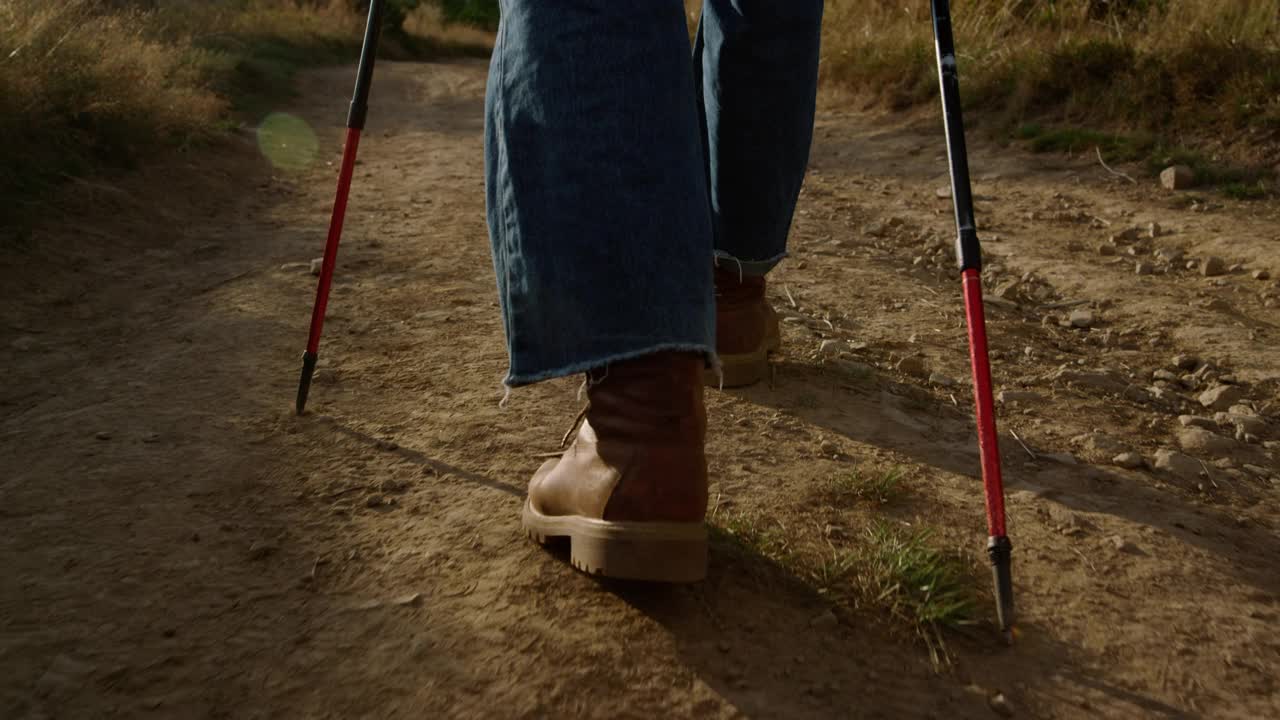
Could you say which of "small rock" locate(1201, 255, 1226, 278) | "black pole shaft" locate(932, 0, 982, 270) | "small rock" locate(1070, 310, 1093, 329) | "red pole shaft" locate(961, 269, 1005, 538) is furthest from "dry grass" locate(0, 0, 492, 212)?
"small rock" locate(1201, 255, 1226, 278)

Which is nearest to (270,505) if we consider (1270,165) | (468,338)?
(468,338)

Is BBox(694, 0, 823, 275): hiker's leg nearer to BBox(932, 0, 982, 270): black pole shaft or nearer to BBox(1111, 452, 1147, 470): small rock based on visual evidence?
BBox(932, 0, 982, 270): black pole shaft

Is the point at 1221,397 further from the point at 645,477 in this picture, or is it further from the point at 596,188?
the point at 596,188

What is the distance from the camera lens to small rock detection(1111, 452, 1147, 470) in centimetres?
179

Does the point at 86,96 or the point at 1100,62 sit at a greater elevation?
the point at 1100,62

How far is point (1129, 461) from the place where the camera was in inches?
70.5

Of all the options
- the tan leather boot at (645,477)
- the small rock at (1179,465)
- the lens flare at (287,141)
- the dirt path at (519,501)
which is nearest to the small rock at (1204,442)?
the dirt path at (519,501)

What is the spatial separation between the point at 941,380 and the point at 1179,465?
518 millimetres

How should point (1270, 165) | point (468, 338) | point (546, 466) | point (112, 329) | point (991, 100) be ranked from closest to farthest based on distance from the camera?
point (546, 466) < point (468, 338) < point (112, 329) < point (1270, 165) < point (991, 100)

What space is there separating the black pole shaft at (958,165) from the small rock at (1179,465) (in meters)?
0.69

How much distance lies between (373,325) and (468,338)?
307 mm

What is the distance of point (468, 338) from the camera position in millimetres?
2367

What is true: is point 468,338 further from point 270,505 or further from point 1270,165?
point 1270,165

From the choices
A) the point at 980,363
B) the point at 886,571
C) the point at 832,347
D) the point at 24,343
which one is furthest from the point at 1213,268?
the point at 24,343
